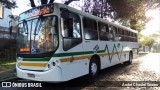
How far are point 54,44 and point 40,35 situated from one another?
647mm

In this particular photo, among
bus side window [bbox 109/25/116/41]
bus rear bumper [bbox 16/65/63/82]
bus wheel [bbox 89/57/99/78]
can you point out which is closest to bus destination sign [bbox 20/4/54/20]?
bus rear bumper [bbox 16/65/63/82]

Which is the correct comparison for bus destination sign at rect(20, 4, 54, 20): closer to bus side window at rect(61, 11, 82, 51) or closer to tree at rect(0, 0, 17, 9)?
bus side window at rect(61, 11, 82, 51)

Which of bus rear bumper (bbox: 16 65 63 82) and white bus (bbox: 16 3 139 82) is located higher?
white bus (bbox: 16 3 139 82)

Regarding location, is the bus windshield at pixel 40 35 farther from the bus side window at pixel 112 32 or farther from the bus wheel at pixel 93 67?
the bus side window at pixel 112 32

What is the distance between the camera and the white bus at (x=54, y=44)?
23.7 ft

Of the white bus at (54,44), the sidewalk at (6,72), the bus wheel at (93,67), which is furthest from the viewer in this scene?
the sidewalk at (6,72)

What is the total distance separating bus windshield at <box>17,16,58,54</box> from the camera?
7.27 meters

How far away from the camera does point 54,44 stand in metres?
7.22

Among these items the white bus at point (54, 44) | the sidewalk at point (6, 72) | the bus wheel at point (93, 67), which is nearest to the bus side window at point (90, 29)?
the white bus at point (54, 44)

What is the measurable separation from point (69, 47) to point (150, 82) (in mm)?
3824

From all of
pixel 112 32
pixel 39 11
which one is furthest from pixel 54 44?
pixel 112 32

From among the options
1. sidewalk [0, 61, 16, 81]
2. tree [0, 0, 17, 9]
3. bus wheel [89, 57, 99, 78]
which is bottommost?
sidewalk [0, 61, 16, 81]

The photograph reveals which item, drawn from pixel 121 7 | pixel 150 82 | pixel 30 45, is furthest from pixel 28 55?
pixel 121 7

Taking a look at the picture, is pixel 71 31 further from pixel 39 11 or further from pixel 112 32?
pixel 112 32
